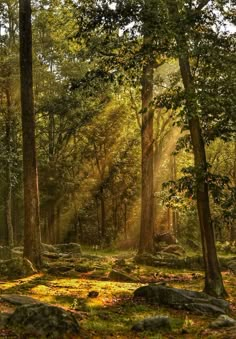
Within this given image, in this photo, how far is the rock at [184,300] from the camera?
11.2 m

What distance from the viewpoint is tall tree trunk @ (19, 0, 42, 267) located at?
54.1 feet

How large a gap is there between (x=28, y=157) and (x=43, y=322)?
963 centimetres

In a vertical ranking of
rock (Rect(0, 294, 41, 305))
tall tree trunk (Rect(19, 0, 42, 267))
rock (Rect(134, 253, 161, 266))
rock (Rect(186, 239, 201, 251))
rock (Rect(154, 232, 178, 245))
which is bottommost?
rock (Rect(186, 239, 201, 251))

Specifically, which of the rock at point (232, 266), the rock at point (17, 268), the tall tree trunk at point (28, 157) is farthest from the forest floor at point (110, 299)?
the tall tree trunk at point (28, 157)

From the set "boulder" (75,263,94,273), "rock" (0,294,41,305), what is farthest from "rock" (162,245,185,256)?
"rock" (0,294,41,305)

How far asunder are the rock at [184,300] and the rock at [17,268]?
4.68 meters

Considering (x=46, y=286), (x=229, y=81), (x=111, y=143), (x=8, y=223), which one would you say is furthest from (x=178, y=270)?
(x=111, y=143)

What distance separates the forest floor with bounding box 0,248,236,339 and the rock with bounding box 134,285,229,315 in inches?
9.1

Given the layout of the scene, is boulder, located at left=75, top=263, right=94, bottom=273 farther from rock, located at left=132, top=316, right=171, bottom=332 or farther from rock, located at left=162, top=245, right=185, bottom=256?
rock, located at left=162, top=245, right=185, bottom=256

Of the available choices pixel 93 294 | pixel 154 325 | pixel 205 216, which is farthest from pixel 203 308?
pixel 93 294

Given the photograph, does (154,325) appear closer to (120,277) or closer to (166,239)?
(120,277)

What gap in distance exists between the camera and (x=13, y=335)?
7.62 meters

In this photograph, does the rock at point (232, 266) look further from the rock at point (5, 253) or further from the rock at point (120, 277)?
the rock at point (5, 253)

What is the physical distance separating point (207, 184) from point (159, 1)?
5.20 meters
